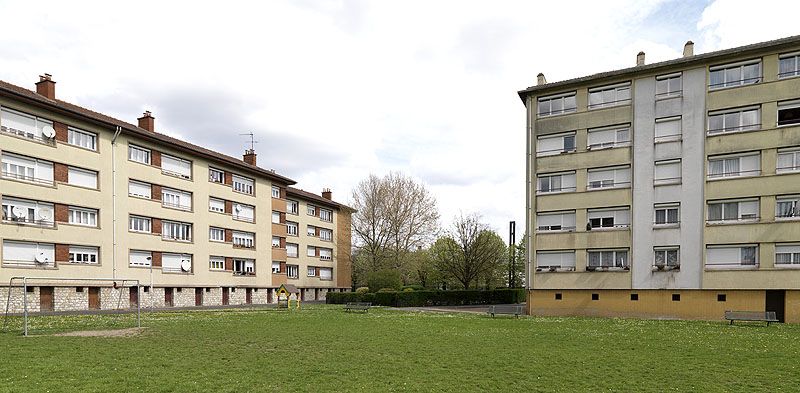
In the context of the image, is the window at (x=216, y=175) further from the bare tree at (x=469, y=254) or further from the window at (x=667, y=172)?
the window at (x=667, y=172)

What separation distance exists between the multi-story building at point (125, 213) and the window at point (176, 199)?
107 millimetres

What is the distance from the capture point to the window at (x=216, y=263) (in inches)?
2074

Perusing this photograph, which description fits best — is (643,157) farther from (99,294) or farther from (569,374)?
(99,294)

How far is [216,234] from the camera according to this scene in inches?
2120

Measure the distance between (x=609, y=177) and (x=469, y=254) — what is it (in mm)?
26311

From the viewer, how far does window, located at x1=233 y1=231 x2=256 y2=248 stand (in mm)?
56344

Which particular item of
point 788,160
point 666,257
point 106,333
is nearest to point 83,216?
point 106,333

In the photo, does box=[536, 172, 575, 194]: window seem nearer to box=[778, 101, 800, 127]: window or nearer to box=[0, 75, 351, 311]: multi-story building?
box=[778, 101, 800, 127]: window

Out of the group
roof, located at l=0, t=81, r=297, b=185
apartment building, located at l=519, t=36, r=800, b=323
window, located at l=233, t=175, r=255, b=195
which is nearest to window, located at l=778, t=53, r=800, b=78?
apartment building, located at l=519, t=36, r=800, b=323

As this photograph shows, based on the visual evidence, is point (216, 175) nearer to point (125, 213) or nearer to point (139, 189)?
point (139, 189)

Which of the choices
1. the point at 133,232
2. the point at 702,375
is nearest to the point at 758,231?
the point at 702,375

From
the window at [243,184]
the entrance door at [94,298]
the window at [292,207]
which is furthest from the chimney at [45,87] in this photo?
the window at [292,207]

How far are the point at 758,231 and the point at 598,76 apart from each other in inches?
553

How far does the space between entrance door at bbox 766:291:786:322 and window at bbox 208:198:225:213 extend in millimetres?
45369
